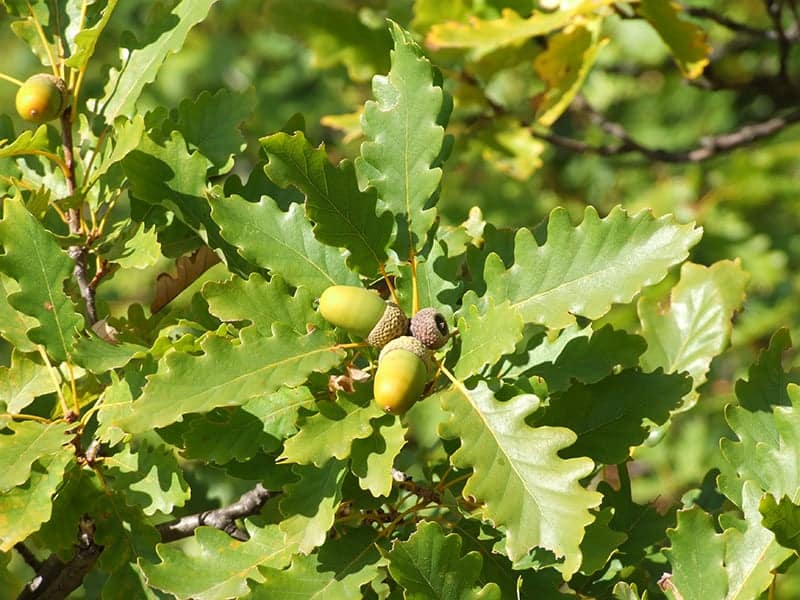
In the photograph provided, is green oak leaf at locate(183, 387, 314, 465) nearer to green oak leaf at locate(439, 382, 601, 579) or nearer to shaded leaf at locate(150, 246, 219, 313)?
green oak leaf at locate(439, 382, 601, 579)

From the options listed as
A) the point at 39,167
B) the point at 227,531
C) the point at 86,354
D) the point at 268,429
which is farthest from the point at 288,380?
the point at 39,167

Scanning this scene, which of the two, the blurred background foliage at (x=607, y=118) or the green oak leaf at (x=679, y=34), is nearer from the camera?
the green oak leaf at (x=679, y=34)

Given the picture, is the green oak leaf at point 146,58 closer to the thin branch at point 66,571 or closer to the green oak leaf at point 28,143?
the green oak leaf at point 28,143

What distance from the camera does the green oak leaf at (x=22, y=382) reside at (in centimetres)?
139

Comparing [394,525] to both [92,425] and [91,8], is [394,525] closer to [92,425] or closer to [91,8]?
[92,425]

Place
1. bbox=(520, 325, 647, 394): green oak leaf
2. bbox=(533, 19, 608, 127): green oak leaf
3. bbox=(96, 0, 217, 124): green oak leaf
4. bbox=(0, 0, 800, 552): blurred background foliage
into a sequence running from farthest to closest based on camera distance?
1. bbox=(0, 0, 800, 552): blurred background foliage
2. bbox=(533, 19, 608, 127): green oak leaf
3. bbox=(96, 0, 217, 124): green oak leaf
4. bbox=(520, 325, 647, 394): green oak leaf

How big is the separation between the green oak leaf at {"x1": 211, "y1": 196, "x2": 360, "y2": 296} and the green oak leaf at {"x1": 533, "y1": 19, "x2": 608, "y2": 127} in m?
1.16

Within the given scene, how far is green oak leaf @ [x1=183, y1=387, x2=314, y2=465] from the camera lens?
47.7 inches

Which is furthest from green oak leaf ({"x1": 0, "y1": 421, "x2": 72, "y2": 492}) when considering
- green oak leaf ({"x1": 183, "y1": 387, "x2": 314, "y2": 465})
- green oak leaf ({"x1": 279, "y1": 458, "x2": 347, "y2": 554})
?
green oak leaf ({"x1": 279, "y1": 458, "x2": 347, "y2": 554})

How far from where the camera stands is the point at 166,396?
3.63ft

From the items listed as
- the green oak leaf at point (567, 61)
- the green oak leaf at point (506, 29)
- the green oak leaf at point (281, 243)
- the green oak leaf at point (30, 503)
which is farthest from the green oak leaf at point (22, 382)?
the green oak leaf at point (567, 61)

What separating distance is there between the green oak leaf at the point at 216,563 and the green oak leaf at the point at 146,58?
1.93 feet

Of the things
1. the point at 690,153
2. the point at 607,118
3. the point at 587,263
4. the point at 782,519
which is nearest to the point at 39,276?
the point at 587,263

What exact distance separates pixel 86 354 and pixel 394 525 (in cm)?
43
